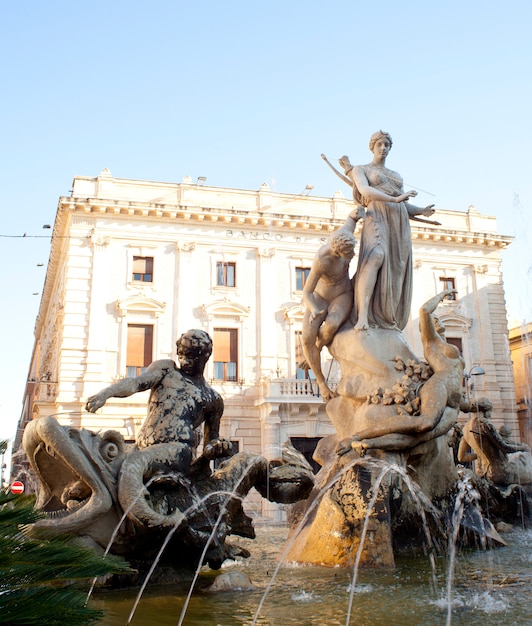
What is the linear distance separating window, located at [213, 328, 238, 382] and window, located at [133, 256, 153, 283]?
3.11 metres

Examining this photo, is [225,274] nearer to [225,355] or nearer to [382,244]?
[225,355]

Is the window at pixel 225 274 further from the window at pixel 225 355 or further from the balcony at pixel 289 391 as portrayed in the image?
the balcony at pixel 289 391

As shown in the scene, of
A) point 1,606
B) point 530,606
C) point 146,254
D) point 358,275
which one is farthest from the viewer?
point 146,254

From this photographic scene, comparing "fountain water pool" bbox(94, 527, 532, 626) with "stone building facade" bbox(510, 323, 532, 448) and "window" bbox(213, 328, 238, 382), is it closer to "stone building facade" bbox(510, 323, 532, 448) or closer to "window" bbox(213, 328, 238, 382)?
"window" bbox(213, 328, 238, 382)

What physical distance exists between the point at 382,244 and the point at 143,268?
18.2m

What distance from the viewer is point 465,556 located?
5.18m

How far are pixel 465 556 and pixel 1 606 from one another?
175 inches

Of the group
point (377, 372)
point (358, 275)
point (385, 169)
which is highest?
point (385, 169)

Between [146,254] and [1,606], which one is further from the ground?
[146,254]

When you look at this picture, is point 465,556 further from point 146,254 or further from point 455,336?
point 455,336

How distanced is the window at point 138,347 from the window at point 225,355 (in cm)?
232

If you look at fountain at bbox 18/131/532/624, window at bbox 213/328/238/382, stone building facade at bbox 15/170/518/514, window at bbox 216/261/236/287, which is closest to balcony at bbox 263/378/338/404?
stone building facade at bbox 15/170/518/514

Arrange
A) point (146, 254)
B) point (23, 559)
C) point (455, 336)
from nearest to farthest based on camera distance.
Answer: point (23, 559), point (146, 254), point (455, 336)

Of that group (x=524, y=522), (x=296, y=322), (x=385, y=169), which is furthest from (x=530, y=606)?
(x=296, y=322)
